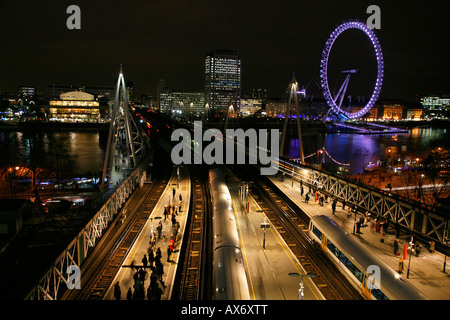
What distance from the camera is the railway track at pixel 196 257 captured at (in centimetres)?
1074

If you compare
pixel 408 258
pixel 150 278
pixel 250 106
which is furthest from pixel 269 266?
pixel 250 106

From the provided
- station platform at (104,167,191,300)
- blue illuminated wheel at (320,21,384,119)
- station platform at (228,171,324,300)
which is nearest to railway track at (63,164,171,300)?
station platform at (104,167,191,300)

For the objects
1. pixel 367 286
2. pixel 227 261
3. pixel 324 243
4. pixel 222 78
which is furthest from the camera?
pixel 222 78

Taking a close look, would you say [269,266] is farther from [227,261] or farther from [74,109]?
[74,109]

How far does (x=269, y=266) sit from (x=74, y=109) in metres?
107

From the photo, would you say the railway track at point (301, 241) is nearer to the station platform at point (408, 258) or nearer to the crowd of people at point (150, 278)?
the station platform at point (408, 258)

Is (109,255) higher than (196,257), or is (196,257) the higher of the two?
(109,255)

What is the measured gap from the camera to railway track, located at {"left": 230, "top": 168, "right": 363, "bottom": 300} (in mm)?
10812

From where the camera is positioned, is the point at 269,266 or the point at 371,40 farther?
the point at 371,40

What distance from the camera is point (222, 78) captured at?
169375mm

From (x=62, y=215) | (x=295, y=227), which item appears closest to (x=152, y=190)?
(x=62, y=215)

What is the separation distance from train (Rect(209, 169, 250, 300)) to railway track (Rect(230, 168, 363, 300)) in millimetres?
3068

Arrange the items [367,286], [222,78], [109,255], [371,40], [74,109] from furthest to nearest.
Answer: [222,78], [74,109], [371,40], [109,255], [367,286]
